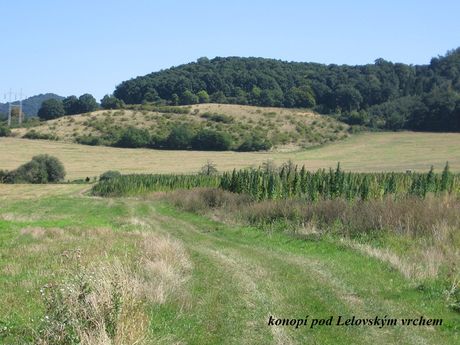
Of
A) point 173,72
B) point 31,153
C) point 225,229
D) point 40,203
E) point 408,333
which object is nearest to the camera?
point 408,333

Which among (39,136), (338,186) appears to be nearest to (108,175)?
(39,136)

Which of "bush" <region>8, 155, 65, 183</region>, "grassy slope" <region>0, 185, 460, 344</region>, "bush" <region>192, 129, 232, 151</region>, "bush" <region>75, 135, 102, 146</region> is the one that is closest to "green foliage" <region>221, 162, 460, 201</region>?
"grassy slope" <region>0, 185, 460, 344</region>

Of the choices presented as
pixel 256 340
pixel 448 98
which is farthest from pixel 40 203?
pixel 448 98

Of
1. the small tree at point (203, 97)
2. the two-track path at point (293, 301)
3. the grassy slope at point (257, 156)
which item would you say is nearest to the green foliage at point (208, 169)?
the grassy slope at point (257, 156)

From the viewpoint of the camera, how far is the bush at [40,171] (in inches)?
3145

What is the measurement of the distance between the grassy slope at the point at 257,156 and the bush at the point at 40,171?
2107 millimetres

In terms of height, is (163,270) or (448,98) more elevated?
(448,98)

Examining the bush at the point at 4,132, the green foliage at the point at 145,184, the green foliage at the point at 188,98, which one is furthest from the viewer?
the green foliage at the point at 188,98

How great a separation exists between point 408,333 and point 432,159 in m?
73.9

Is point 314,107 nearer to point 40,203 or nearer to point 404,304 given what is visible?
point 40,203

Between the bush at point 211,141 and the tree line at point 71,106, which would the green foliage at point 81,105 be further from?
the bush at point 211,141

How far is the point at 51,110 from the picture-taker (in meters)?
140

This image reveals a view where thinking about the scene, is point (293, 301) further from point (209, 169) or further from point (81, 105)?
point (81, 105)

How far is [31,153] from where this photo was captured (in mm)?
90938
